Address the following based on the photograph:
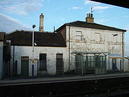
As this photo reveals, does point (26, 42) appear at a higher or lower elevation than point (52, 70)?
higher

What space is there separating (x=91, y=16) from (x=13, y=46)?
19.2m

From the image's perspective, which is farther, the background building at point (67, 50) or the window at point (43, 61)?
the window at point (43, 61)

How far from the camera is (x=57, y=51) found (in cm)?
3012

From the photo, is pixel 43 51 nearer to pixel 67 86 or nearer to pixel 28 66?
pixel 28 66

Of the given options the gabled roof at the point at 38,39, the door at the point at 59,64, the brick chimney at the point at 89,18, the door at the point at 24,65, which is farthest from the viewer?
the brick chimney at the point at 89,18

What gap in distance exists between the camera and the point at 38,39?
30.6 m

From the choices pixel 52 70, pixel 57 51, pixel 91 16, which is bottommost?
pixel 52 70

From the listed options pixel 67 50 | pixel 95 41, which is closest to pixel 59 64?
pixel 67 50

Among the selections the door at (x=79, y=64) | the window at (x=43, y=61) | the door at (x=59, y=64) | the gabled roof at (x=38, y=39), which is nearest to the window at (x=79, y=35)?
the gabled roof at (x=38, y=39)

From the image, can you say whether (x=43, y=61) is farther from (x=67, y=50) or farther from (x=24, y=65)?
(x=67, y=50)

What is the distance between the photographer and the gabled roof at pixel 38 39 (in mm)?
28502

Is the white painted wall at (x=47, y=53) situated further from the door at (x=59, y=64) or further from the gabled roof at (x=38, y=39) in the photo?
the gabled roof at (x=38, y=39)

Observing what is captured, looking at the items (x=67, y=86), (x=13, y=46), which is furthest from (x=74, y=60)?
(x=67, y=86)

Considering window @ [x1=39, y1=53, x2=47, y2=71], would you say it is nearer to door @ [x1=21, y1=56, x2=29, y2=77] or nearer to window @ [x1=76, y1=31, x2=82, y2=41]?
door @ [x1=21, y1=56, x2=29, y2=77]
